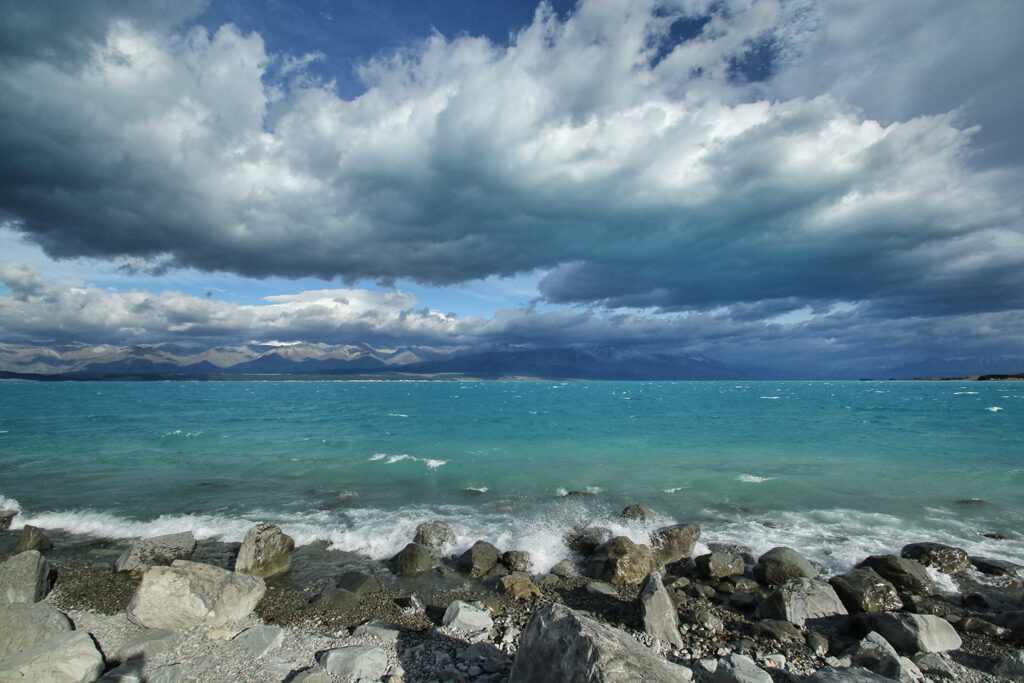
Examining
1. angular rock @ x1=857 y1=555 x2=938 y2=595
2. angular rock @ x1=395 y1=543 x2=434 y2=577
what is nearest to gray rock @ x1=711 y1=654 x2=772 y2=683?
angular rock @ x1=857 y1=555 x2=938 y2=595

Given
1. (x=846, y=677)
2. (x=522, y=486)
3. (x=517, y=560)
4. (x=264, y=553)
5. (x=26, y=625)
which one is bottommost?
(x=522, y=486)

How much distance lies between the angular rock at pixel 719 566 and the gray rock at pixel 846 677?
18.3 feet

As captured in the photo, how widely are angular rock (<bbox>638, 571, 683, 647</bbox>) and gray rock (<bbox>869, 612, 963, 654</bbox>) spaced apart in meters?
4.00

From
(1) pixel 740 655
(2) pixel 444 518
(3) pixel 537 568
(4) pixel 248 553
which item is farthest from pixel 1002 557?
(4) pixel 248 553

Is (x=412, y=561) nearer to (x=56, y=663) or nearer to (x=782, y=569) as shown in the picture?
(x=56, y=663)

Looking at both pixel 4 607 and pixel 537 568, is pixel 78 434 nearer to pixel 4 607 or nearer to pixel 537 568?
pixel 4 607

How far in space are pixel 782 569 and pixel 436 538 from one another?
984 centimetres

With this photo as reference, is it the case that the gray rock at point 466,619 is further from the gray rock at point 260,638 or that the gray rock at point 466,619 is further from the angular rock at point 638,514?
the angular rock at point 638,514

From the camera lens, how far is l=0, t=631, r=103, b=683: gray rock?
6922 mm

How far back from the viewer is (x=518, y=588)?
1149 cm

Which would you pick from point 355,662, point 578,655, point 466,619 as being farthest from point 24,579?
point 578,655

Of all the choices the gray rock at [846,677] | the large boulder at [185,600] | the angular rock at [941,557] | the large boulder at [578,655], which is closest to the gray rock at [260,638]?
the large boulder at [185,600]

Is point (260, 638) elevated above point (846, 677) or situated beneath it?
situated beneath

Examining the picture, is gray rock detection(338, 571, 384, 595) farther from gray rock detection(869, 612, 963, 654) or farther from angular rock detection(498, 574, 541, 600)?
gray rock detection(869, 612, 963, 654)
